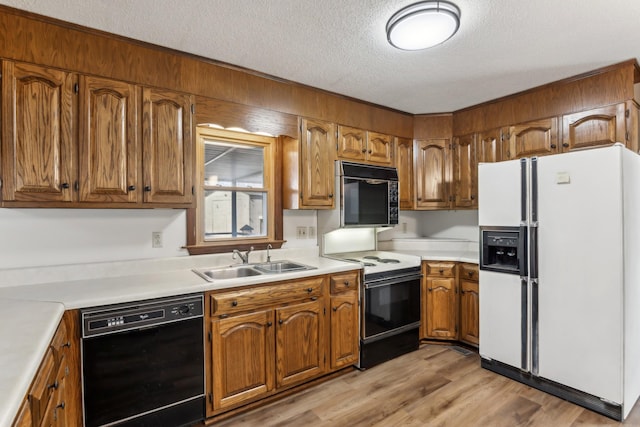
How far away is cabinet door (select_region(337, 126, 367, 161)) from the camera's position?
3102 millimetres

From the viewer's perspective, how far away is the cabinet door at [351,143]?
3102 mm

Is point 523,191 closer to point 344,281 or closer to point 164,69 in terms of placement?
point 344,281

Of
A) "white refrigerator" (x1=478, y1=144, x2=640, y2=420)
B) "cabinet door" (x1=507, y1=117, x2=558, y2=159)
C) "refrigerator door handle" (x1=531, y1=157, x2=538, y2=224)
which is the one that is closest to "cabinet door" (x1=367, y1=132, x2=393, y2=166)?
"white refrigerator" (x1=478, y1=144, x2=640, y2=420)

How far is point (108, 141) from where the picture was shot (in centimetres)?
201

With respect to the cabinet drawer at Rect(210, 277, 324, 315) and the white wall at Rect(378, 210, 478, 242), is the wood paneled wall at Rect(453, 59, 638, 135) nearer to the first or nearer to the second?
the white wall at Rect(378, 210, 478, 242)

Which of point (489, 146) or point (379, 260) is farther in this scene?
point (489, 146)

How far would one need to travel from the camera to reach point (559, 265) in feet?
7.70

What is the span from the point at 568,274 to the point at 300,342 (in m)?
1.96

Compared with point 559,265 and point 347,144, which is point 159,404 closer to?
point 347,144

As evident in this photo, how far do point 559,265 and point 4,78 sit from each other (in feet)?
11.8

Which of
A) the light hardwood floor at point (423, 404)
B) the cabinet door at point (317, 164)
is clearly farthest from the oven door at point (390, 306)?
the cabinet door at point (317, 164)

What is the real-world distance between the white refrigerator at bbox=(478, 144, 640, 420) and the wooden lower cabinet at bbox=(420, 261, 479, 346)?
0.39 m

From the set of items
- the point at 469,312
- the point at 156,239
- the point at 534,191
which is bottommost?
the point at 469,312

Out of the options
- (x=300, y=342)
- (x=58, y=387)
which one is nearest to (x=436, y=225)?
(x=300, y=342)
